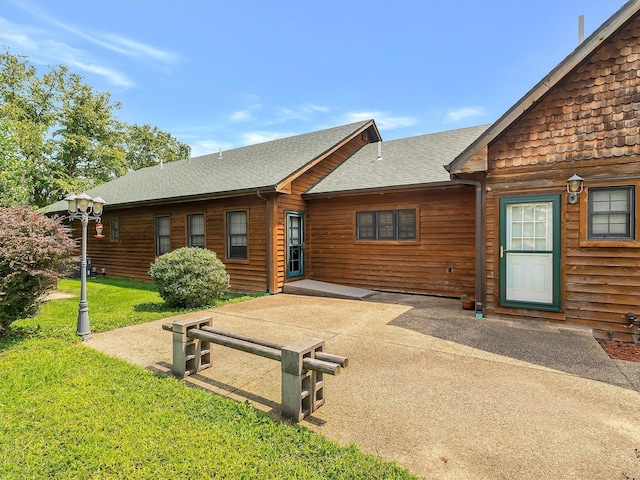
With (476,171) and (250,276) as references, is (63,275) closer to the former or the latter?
(250,276)

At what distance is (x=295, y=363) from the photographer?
2885mm

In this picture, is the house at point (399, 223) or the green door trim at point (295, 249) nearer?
the house at point (399, 223)

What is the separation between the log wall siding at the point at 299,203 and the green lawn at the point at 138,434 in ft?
19.3

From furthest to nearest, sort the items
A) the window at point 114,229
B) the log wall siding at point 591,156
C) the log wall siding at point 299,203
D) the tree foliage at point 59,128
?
1. the tree foliage at point 59,128
2. the window at point 114,229
3. the log wall siding at point 299,203
4. the log wall siding at point 591,156

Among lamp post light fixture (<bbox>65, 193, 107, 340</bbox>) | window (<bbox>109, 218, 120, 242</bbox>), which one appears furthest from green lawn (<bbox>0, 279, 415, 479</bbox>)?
window (<bbox>109, 218, 120, 242</bbox>)

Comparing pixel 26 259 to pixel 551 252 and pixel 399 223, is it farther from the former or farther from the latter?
pixel 551 252

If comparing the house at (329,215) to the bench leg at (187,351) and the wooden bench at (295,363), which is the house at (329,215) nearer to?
the bench leg at (187,351)

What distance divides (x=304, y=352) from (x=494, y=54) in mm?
11770

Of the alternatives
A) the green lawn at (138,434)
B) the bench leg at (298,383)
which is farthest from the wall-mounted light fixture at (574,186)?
the green lawn at (138,434)

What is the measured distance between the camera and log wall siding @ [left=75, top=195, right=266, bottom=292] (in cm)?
1003

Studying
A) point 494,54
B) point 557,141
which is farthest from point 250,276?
point 494,54

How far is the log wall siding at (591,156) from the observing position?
17.5 ft

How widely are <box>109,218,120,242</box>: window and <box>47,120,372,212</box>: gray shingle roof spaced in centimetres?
92

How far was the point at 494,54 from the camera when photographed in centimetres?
1041
